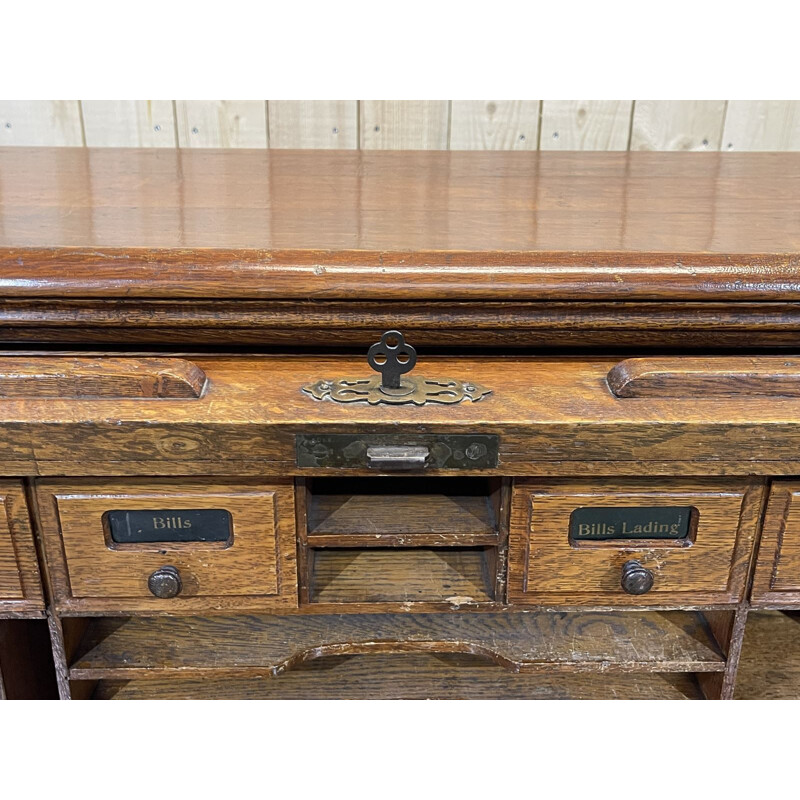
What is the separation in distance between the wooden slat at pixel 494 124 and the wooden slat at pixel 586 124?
0.10ft

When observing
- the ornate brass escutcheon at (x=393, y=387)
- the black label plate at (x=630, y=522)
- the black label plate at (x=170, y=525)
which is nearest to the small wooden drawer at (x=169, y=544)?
the black label plate at (x=170, y=525)

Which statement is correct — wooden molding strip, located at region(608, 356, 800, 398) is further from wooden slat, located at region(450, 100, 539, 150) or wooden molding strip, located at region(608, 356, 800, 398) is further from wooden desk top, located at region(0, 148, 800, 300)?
wooden slat, located at region(450, 100, 539, 150)

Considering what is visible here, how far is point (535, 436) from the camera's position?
0.88 metres

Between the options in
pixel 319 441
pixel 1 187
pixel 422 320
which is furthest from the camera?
pixel 1 187

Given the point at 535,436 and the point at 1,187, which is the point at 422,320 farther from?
the point at 1,187

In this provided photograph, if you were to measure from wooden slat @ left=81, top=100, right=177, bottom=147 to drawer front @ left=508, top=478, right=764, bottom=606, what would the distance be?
3.97 feet

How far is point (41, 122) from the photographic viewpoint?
173cm

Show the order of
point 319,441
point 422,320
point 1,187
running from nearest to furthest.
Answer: point 319,441 < point 422,320 < point 1,187

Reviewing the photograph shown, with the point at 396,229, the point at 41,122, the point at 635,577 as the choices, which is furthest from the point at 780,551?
the point at 41,122

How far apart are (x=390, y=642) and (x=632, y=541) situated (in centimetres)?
31

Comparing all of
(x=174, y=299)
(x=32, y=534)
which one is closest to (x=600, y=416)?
(x=174, y=299)

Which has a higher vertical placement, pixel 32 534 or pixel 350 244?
pixel 350 244

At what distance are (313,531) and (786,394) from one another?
549 mm

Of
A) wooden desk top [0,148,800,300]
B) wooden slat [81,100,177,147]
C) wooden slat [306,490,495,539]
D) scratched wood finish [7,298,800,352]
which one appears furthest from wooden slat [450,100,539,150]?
wooden slat [306,490,495,539]
